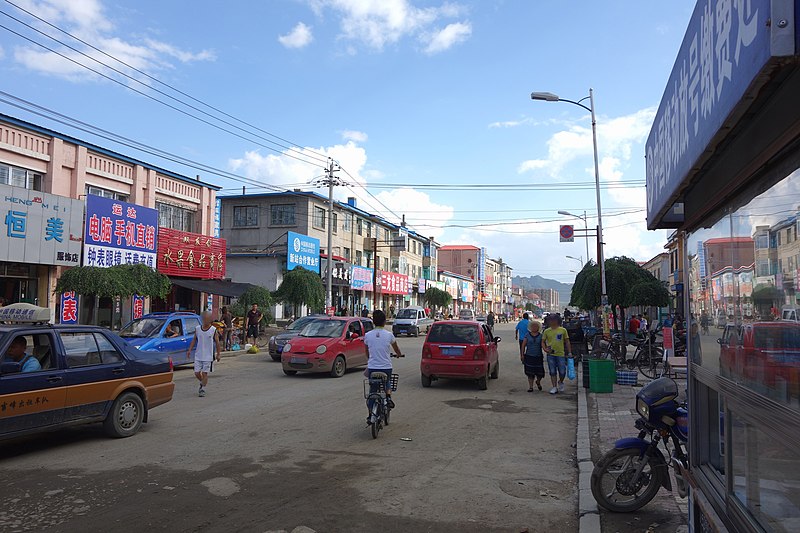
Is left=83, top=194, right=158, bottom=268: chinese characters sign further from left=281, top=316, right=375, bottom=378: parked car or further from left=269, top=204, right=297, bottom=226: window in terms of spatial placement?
left=269, top=204, right=297, bottom=226: window

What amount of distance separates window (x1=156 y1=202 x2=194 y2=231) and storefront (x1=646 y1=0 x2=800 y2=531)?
88.0 ft

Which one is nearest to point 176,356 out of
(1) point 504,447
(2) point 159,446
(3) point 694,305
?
(2) point 159,446

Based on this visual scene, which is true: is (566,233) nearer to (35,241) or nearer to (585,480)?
(35,241)

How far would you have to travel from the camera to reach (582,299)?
94.0ft

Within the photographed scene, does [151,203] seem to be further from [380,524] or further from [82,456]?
[380,524]

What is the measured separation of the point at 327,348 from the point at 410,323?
2272cm

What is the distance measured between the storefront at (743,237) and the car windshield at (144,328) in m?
14.8

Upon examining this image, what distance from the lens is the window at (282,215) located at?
4425 centimetres

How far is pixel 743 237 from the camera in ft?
10.1

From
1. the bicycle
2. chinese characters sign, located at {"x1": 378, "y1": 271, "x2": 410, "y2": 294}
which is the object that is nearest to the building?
the bicycle

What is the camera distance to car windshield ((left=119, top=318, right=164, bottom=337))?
16.0 meters

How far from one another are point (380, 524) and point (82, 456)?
→ 429 centimetres

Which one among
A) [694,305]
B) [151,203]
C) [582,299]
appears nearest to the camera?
[694,305]

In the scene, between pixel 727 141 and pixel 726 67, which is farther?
pixel 727 141
